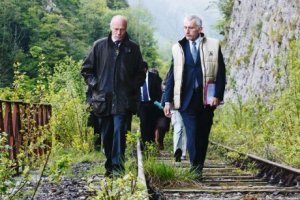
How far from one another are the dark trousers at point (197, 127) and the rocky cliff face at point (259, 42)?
224 inches

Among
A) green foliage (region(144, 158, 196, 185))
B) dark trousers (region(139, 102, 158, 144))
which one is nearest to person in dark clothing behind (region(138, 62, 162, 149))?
dark trousers (region(139, 102, 158, 144))

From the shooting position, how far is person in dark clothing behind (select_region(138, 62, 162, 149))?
11.7 meters

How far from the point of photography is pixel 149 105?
1182cm

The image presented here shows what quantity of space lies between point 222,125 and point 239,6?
1242 cm

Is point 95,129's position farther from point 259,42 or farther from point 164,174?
point 259,42

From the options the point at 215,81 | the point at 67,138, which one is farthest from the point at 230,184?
the point at 67,138

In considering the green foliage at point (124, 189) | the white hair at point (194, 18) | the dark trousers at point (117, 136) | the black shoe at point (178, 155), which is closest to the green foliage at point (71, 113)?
the black shoe at point (178, 155)

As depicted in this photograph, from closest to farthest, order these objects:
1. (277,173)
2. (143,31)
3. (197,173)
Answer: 1. (197,173)
2. (277,173)
3. (143,31)

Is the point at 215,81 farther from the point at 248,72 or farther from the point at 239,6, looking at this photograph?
the point at 239,6

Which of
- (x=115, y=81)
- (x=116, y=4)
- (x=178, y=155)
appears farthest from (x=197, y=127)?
(x=116, y=4)

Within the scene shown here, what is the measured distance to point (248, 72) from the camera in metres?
20.7

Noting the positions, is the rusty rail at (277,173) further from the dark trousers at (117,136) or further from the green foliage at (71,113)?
the green foliage at (71,113)

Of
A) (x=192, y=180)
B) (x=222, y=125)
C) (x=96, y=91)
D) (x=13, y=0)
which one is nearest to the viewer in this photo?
(x=192, y=180)

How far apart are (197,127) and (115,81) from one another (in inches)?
Result: 42.7
